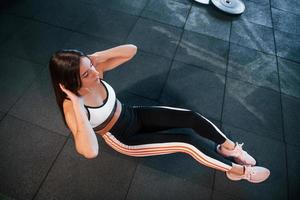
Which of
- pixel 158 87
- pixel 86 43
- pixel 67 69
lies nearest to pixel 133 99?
pixel 158 87

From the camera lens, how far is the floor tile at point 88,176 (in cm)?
247

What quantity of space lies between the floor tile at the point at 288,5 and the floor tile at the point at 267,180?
3.25 m

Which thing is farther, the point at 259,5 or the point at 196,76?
the point at 259,5

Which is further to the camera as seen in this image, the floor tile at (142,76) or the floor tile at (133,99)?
the floor tile at (142,76)

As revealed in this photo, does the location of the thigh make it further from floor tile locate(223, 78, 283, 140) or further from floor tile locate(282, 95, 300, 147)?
floor tile locate(282, 95, 300, 147)

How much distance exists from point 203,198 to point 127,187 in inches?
30.3

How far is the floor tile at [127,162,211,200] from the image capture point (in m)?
2.54

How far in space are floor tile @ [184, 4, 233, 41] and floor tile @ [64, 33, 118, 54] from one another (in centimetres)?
142

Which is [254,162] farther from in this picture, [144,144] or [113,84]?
[113,84]

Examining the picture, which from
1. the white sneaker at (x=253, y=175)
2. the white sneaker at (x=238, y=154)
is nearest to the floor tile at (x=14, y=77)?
the white sneaker at (x=238, y=154)

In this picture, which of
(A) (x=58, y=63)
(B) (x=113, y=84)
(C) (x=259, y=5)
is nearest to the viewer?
(A) (x=58, y=63)

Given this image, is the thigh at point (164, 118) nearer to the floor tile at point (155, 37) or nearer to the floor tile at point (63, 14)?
the floor tile at point (155, 37)

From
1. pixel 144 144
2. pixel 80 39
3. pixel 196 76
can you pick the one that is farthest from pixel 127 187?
pixel 80 39

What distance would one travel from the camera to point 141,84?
11.2 feet
